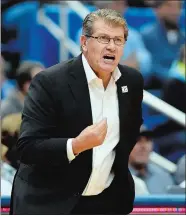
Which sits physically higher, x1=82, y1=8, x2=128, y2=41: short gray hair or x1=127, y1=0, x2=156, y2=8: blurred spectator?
x1=82, y1=8, x2=128, y2=41: short gray hair

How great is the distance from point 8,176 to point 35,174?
2270 millimetres

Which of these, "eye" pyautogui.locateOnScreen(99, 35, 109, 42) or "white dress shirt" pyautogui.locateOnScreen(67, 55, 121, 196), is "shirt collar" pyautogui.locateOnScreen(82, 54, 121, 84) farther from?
"eye" pyautogui.locateOnScreen(99, 35, 109, 42)

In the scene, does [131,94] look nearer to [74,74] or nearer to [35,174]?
[74,74]

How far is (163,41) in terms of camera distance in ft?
16.7

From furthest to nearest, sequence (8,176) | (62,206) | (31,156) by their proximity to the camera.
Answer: (8,176) → (62,206) → (31,156)

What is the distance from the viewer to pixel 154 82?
5.05m

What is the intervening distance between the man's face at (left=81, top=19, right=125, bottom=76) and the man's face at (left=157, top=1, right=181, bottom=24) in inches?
94.2

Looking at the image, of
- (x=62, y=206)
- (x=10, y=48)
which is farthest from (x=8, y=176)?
(x=62, y=206)

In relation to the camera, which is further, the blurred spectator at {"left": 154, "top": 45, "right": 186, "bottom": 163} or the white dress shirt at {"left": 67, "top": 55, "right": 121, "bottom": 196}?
the blurred spectator at {"left": 154, "top": 45, "right": 186, "bottom": 163}

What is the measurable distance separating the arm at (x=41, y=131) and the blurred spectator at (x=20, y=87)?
7.43 feet

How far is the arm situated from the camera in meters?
2.59

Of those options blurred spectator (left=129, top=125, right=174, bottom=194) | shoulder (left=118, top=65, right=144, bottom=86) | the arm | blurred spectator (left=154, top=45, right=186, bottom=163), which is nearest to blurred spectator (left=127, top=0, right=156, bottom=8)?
blurred spectator (left=154, top=45, right=186, bottom=163)

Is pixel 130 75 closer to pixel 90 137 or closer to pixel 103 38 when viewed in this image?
pixel 103 38

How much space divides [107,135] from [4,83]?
2359 mm
